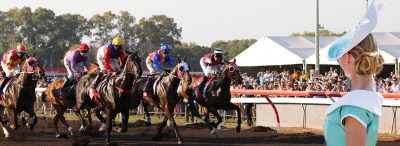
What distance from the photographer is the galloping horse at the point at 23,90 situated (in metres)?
15.1

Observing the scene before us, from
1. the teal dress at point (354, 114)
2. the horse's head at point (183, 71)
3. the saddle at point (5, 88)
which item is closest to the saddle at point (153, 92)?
the horse's head at point (183, 71)

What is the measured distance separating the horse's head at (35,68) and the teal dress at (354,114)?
1276 centimetres

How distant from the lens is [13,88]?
15.5 meters

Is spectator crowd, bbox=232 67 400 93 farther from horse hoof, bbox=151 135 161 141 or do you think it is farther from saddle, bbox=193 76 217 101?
horse hoof, bbox=151 135 161 141

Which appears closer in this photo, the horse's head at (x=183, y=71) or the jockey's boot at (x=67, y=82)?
the horse's head at (x=183, y=71)

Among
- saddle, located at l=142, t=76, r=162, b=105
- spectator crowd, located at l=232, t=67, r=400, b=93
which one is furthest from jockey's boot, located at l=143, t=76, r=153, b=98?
spectator crowd, located at l=232, t=67, r=400, b=93

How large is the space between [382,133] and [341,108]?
13043 millimetres

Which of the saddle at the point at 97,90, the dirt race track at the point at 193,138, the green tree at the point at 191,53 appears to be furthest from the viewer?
the green tree at the point at 191,53

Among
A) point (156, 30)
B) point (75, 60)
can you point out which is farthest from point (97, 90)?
point (156, 30)

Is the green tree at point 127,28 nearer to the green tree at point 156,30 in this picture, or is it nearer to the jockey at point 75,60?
the green tree at point 156,30

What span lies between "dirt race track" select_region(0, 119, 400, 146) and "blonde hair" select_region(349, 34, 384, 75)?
10573 mm

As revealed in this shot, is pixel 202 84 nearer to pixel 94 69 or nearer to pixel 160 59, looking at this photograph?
pixel 160 59

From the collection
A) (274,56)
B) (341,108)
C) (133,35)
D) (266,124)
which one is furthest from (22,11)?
(341,108)

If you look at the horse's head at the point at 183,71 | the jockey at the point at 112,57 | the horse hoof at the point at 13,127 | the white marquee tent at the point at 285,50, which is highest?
the white marquee tent at the point at 285,50
